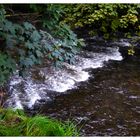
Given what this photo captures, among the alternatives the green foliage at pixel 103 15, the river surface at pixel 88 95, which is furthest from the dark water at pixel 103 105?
the green foliage at pixel 103 15

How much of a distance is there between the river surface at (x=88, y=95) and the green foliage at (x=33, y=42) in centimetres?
198

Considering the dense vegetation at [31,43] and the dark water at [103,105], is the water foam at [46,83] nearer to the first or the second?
the dark water at [103,105]

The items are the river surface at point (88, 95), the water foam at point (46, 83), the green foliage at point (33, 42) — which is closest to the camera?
the green foliage at point (33, 42)

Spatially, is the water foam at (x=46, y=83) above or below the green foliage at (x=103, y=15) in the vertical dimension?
below

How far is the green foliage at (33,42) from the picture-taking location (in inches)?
98.4

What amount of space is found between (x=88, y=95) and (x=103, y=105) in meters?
0.39

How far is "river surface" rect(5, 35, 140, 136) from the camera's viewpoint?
17.6 ft

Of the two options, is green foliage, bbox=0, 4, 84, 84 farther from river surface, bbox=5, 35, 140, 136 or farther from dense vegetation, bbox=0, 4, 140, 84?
river surface, bbox=5, 35, 140, 136

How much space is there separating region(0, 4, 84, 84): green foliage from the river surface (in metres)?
1.98

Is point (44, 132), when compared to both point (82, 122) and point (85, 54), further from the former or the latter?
point (85, 54)

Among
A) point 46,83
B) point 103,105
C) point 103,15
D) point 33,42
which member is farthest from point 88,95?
point 33,42

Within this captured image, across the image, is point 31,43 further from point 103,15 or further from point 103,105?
point 103,105

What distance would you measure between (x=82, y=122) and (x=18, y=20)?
284 cm

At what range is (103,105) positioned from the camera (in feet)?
19.4
